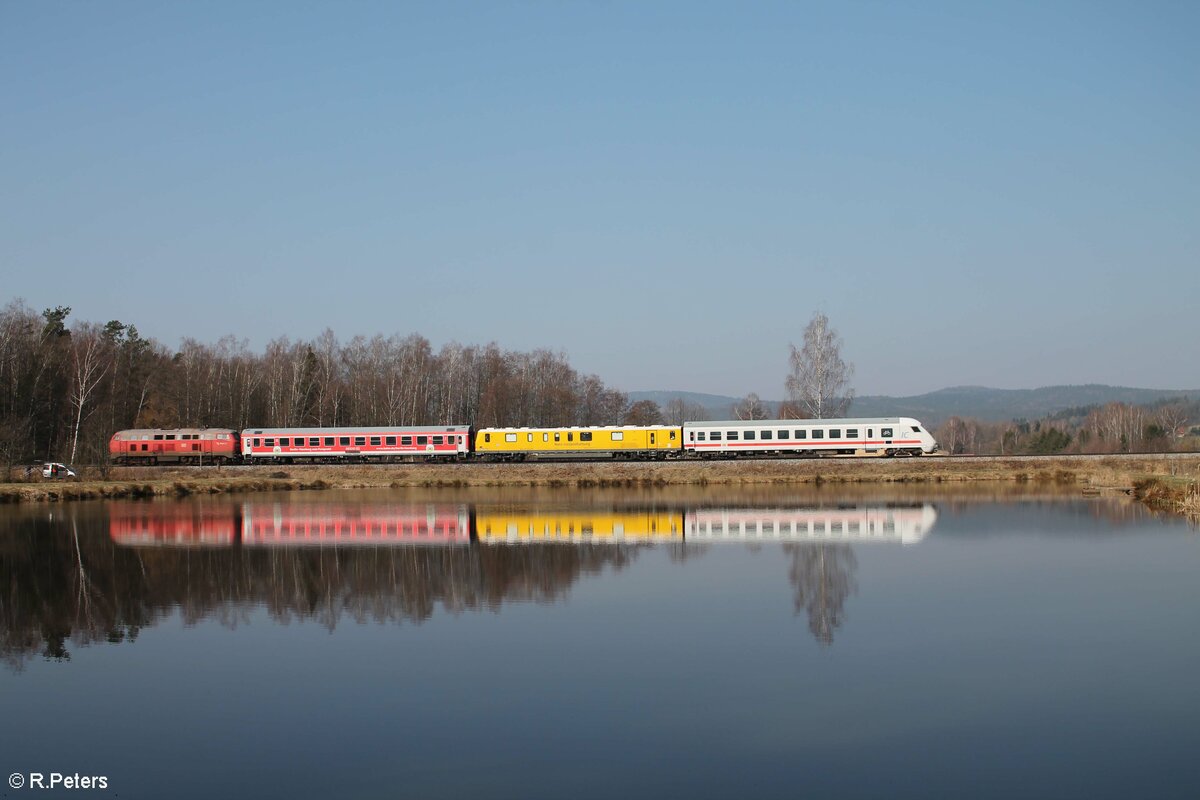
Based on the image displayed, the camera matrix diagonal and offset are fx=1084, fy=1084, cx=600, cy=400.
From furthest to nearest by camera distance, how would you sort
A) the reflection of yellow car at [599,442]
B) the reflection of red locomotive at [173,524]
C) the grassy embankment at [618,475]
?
the reflection of yellow car at [599,442] → the grassy embankment at [618,475] → the reflection of red locomotive at [173,524]

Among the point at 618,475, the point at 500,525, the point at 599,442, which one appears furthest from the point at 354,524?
the point at 599,442

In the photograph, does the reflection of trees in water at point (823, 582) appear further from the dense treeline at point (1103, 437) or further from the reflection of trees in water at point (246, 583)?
the dense treeline at point (1103, 437)

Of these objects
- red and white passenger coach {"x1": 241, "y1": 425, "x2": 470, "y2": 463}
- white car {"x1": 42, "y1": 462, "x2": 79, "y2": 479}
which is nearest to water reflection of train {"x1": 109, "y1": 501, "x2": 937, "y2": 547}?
white car {"x1": 42, "y1": 462, "x2": 79, "y2": 479}

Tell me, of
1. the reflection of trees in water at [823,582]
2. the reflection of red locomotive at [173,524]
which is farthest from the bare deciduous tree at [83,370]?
the reflection of trees in water at [823,582]

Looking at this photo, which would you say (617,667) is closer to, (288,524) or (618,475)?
(288,524)

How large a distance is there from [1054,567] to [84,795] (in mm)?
19888

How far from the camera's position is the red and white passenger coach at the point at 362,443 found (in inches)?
2552

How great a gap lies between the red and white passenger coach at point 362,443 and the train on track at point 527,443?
0.20 ft

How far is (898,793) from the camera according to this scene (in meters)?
10.4

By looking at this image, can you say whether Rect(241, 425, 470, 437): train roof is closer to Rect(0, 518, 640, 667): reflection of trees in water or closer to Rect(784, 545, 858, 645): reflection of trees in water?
Rect(0, 518, 640, 667): reflection of trees in water

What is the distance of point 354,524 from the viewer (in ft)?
121

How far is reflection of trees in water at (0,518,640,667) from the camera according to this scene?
65.0 ft

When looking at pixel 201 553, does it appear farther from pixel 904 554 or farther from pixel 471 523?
pixel 904 554

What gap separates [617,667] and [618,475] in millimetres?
42640
